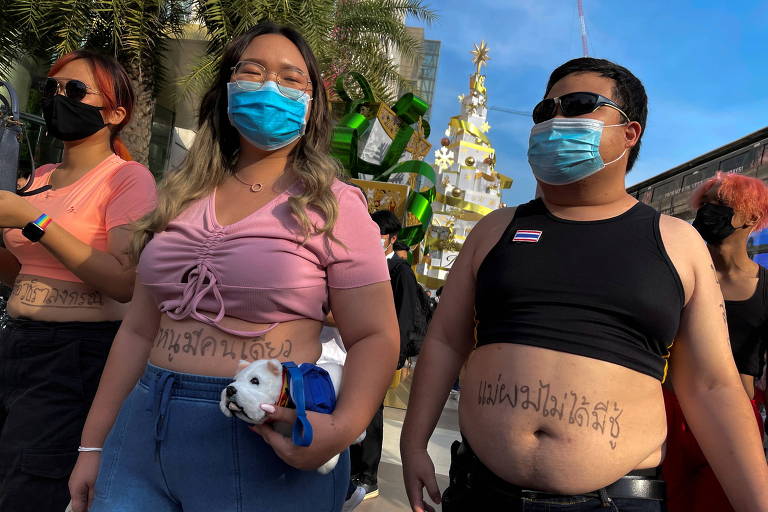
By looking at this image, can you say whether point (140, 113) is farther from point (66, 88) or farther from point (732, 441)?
point (732, 441)

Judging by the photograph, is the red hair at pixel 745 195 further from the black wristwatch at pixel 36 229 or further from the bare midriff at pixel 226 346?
the black wristwatch at pixel 36 229

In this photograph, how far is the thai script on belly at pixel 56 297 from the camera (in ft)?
7.63

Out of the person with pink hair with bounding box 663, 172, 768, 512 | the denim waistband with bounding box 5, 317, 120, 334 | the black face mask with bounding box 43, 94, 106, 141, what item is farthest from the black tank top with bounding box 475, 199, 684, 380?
the black face mask with bounding box 43, 94, 106, 141

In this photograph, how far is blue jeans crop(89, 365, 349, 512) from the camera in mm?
1483

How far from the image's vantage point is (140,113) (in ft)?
32.0

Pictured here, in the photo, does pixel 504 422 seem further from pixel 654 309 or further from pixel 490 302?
pixel 654 309

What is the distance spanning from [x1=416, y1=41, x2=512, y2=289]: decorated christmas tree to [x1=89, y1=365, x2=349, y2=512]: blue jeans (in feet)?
71.5

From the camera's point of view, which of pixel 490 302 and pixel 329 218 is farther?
pixel 490 302

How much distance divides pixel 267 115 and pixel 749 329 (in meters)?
2.70

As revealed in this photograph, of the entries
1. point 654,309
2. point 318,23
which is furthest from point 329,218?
point 318,23

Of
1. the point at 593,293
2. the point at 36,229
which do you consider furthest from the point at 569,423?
the point at 36,229

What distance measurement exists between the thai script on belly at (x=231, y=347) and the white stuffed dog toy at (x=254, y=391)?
20cm

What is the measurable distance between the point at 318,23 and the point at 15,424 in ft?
27.5

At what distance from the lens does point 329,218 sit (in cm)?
164
